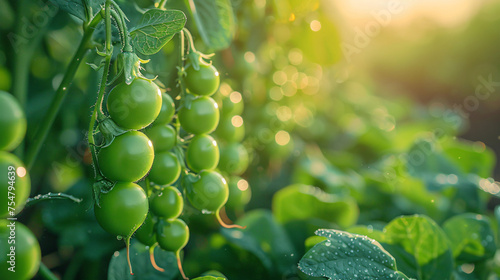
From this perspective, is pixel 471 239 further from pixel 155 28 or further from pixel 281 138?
pixel 155 28

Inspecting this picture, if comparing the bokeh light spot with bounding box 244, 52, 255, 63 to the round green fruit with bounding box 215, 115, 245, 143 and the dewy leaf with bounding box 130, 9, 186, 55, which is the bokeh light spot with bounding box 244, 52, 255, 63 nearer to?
the round green fruit with bounding box 215, 115, 245, 143

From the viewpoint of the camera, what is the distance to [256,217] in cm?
68

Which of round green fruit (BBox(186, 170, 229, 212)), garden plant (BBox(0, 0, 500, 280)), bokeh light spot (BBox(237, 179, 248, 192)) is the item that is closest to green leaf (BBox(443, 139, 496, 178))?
garden plant (BBox(0, 0, 500, 280))

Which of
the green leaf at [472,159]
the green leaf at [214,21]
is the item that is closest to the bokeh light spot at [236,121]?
the green leaf at [214,21]

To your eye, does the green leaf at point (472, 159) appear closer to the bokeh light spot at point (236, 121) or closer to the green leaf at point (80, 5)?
the bokeh light spot at point (236, 121)

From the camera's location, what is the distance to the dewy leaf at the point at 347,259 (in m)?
0.37

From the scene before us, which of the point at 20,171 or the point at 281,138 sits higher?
the point at 20,171

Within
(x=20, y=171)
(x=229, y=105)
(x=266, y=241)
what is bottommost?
(x=266, y=241)

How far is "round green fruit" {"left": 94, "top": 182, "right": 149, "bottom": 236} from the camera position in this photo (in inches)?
11.0

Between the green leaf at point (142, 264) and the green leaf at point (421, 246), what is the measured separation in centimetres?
28

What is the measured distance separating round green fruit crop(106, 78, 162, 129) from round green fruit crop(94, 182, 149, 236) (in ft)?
0.17

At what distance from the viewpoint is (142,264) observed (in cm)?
46

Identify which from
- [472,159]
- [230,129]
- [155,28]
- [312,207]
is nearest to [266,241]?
[312,207]

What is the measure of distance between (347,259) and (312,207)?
311 mm
